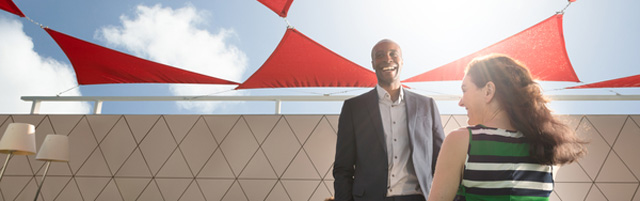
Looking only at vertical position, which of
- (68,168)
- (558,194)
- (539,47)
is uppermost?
(68,168)

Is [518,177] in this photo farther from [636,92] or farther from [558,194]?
[636,92]

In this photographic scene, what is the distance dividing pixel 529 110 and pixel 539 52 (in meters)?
3.64

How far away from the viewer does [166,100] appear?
179 inches

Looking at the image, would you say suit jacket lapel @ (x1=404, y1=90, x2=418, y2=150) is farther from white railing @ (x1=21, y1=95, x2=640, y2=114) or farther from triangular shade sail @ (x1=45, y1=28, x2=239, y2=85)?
triangular shade sail @ (x1=45, y1=28, x2=239, y2=85)

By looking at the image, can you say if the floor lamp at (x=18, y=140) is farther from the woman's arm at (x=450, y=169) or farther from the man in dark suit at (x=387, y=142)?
the woman's arm at (x=450, y=169)

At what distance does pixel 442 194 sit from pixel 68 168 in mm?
4445

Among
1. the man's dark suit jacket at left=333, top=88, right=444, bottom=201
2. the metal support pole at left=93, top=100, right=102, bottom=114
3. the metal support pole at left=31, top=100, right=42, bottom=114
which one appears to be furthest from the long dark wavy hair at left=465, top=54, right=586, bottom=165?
the metal support pole at left=31, top=100, right=42, bottom=114

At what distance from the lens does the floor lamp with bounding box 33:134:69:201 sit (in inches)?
150

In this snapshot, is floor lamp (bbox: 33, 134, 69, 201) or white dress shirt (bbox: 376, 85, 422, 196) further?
floor lamp (bbox: 33, 134, 69, 201)

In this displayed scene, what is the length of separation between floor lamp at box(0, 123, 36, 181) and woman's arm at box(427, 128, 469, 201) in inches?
158

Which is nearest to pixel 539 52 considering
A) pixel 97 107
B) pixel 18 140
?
pixel 97 107

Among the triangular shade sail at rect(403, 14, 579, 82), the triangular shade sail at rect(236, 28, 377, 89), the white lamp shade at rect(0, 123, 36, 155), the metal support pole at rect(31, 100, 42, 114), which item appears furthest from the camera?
the metal support pole at rect(31, 100, 42, 114)

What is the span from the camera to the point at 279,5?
3.95m

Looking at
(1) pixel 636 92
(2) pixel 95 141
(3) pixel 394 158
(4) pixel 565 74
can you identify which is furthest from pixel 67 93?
(1) pixel 636 92
